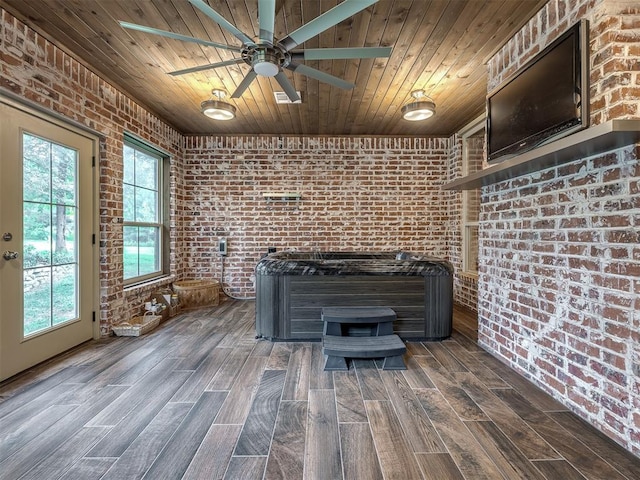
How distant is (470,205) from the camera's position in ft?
13.4

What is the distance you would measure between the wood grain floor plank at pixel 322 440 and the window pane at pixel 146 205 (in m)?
3.12

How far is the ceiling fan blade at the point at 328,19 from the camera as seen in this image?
147cm

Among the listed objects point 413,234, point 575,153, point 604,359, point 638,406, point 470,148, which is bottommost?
point 638,406

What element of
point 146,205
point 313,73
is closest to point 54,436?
point 313,73

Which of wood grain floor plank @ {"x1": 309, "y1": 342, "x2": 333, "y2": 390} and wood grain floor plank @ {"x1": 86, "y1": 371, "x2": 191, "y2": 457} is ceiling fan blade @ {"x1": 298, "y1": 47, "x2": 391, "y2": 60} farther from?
wood grain floor plank @ {"x1": 86, "y1": 371, "x2": 191, "y2": 457}

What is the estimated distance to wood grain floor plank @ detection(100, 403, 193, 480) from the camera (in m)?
1.28

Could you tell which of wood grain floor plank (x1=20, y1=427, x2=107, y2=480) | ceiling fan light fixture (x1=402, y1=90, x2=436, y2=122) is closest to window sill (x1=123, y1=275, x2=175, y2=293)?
wood grain floor plank (x1=20, y1=427, x2=107, y2=480)

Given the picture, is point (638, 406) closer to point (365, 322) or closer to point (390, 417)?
point (390, 417)

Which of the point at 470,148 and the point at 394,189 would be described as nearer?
the point at 470,148

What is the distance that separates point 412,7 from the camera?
1907mm

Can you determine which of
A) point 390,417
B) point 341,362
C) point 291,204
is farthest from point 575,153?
point 291,204

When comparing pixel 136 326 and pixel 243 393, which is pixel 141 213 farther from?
pixel 243 393

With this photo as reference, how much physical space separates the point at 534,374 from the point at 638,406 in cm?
66

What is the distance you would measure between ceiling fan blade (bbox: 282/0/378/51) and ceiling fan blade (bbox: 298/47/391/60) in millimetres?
142
